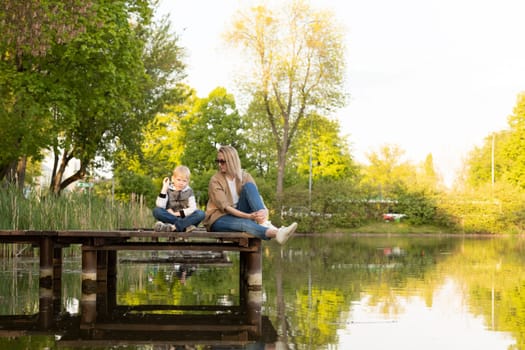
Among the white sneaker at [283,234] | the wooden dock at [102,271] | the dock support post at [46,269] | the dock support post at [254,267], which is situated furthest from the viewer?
the dock support post at [46,269]

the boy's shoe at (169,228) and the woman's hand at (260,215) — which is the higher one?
the woman's hand at (260,215)

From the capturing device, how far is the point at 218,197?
32.8 ft

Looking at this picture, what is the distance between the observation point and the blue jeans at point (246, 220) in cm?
976

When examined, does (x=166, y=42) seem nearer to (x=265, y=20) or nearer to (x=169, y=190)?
(x=265, y=20)

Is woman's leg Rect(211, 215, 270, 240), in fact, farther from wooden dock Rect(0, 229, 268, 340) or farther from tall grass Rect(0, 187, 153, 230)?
tall grass Rect(0, 187, 153, 230)

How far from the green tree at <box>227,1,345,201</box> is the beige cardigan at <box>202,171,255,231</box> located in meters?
40.0

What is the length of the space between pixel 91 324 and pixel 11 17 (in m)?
9.80

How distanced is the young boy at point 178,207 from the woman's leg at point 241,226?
285 millimetres

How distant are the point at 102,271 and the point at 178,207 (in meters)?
2.64

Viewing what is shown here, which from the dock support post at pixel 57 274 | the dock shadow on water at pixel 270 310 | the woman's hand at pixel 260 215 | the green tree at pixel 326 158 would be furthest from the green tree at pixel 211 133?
the woman's hand at pixel 260 215

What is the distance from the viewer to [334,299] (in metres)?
10.3

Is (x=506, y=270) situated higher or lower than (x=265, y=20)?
lower

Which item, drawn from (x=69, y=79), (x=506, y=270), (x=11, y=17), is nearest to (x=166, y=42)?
(x=69, y=79)

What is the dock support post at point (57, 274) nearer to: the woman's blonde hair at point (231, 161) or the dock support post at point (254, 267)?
the dock support post at point (254, 267)
